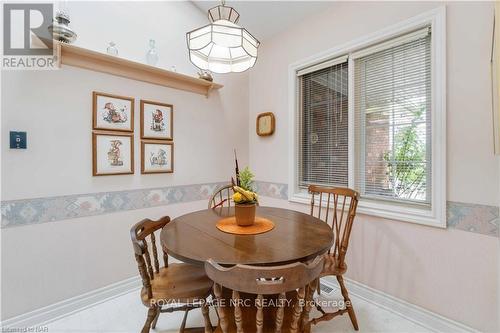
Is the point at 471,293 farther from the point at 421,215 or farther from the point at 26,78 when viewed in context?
the point at 26,78

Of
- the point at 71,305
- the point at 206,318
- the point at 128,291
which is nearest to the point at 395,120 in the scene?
the point at 206,318

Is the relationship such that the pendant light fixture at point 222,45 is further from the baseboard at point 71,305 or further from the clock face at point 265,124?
the baseboard at point 71,305

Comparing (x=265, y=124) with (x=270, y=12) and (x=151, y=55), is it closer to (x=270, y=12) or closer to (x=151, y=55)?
(x=270, y=12)

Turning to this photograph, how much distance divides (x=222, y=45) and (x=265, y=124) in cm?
151

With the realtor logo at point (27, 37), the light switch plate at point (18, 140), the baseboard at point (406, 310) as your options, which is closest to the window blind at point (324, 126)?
the baseboard at point (406, 310)

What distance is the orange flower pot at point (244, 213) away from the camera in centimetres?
149

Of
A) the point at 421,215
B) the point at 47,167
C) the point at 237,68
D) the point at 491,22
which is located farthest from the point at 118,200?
the point at 491,22

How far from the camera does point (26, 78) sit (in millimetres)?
1691

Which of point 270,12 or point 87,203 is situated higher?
point 270,12

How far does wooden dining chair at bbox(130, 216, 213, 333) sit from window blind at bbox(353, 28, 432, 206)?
1.59 m

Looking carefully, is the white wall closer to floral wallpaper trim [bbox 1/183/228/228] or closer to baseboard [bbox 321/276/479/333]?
floral wallpaper trim [bbox 1/183/228/228]

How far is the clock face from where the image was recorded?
9.42 feet

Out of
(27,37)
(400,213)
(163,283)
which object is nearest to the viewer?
(163,283)

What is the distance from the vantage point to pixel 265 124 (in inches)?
116
